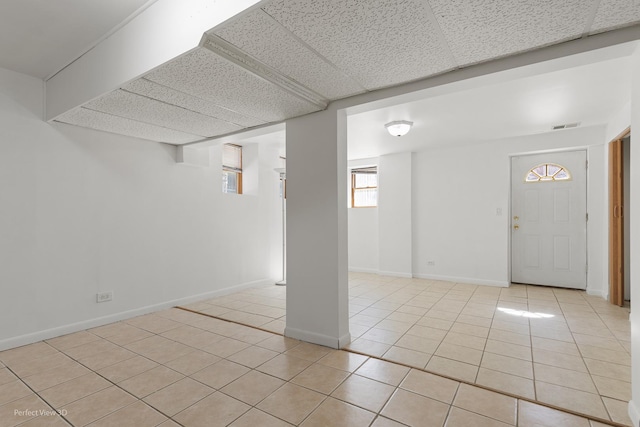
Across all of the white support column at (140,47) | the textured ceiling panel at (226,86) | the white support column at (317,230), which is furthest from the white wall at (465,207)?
the white support column at (140,47)

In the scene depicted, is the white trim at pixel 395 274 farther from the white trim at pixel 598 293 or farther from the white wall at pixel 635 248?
the white wall at pixel 635 248

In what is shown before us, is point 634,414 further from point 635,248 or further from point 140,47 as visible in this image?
point 140,47

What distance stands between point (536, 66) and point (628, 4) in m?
0.52

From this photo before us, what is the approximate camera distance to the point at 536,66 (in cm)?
204

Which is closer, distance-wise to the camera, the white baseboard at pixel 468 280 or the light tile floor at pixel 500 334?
the light tile floor at pixel 500 334

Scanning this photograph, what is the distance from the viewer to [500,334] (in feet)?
10.6

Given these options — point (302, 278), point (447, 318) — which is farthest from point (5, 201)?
point (447, 318)

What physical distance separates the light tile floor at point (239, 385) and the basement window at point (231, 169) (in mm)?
2690

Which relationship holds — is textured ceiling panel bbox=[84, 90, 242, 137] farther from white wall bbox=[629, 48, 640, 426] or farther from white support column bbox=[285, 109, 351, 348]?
white wall bbox=[629, 48, 640, 426]

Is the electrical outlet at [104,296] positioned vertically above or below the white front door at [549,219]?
below

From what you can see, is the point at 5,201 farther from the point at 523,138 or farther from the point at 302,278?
the point at 523,138

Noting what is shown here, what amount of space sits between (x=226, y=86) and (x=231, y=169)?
10.6 feet

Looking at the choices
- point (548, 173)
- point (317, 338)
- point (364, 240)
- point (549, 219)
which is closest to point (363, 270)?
point (364, 240)

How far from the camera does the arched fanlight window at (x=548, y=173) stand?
515 cm
